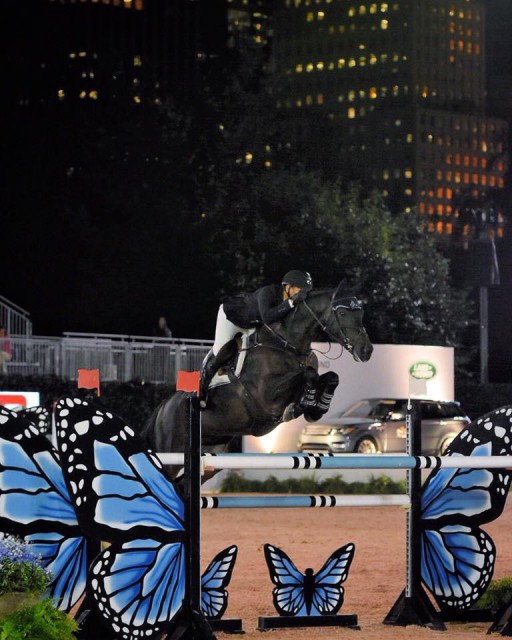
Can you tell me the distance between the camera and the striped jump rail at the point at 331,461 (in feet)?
19.4

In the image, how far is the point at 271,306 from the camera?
30.7ft

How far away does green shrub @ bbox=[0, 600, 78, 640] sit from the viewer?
4.99m

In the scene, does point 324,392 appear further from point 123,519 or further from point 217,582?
point 123,519

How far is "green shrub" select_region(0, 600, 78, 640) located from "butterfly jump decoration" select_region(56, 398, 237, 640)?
1.61 ft

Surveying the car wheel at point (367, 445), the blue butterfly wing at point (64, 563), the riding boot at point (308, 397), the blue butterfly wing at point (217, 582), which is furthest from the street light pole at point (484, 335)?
the blue butterfly wing at point (64, 563)

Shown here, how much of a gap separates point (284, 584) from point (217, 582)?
0.37 meters

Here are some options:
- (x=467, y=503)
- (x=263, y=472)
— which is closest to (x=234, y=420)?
(x=467, y=503)

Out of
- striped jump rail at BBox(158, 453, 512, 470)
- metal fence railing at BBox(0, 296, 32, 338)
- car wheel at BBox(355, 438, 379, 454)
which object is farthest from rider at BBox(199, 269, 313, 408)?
metal fence railing at BBox(0, 296, 32, 338)

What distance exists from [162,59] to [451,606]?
91.7ft

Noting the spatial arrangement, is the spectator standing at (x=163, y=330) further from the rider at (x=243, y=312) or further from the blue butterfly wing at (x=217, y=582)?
the blue butterfly wing at (x=217, y=582)

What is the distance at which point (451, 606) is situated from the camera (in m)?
6.89

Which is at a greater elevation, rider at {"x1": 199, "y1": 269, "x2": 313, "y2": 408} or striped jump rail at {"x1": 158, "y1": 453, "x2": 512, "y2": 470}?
rider at {"x1": 199, "y1": 269, "x2": 313, "y2": 408}

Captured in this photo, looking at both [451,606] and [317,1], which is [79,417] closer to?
[451,606]

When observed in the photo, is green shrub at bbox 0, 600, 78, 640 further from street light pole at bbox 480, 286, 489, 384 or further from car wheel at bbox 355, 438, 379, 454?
street light pole at bbox 480, 286, 489, 384
